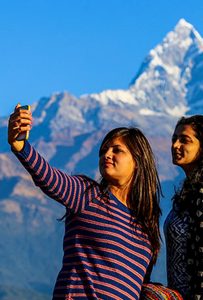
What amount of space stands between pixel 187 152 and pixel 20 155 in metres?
1.52

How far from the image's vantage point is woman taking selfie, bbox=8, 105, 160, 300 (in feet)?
15.1

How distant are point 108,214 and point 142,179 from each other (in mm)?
353

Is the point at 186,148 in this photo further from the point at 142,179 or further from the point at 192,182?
the point at 142,179

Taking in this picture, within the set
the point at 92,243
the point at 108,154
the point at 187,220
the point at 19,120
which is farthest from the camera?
the point at 187,220

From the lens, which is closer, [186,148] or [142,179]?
[142,179]

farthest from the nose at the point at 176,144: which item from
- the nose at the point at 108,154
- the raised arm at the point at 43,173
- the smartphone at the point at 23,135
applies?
the smartphone at the point at 23,135

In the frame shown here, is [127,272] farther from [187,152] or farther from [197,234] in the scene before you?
[187,152]

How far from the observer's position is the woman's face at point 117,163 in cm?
491

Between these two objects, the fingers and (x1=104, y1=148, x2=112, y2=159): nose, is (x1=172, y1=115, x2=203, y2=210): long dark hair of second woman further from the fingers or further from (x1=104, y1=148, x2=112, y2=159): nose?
the fingers

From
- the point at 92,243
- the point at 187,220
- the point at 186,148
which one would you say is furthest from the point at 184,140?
the point at 92,243

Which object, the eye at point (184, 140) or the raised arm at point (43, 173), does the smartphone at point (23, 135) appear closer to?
the raised arm at point (43, 173)

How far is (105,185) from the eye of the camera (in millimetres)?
4996

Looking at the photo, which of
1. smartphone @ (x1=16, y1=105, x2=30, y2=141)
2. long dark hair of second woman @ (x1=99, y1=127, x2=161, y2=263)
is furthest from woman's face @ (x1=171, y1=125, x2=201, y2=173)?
smartphone @ (x1=16, y1=105, x2=30, y2=141)

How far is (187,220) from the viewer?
528cm
